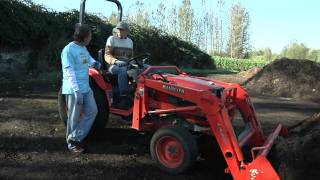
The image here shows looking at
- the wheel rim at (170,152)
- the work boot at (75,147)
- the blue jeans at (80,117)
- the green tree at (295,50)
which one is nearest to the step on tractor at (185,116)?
the wheel rim at (170,152)

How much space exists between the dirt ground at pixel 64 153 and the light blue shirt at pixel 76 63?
3.08 ft

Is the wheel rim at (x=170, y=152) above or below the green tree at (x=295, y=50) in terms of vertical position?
below

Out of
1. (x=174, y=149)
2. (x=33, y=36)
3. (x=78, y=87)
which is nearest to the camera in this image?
(x=174, y=149)

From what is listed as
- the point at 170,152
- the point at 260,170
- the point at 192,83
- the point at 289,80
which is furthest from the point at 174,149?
the point at 289,80

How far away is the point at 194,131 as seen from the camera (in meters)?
6.35

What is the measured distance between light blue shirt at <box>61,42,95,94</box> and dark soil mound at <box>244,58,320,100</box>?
11144 millimetres

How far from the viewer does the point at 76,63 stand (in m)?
6.37

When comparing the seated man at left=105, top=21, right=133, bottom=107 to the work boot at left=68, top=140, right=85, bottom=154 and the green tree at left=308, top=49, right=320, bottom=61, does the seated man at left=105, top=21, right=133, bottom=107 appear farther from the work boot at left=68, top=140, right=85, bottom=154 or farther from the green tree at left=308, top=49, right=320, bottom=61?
the green tree at left=308, top=49, right=320, bottom=61

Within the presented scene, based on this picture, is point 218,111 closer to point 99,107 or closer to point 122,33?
point 99,107

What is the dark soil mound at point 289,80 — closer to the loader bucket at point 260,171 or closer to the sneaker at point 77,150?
the sneaker at point 77,150

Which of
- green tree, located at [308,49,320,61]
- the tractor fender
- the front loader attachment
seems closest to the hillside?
the tractor fender

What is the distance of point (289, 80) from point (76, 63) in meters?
12.3

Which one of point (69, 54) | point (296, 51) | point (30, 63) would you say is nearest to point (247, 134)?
point (69, 54)

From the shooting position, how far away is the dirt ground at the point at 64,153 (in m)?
5.82
